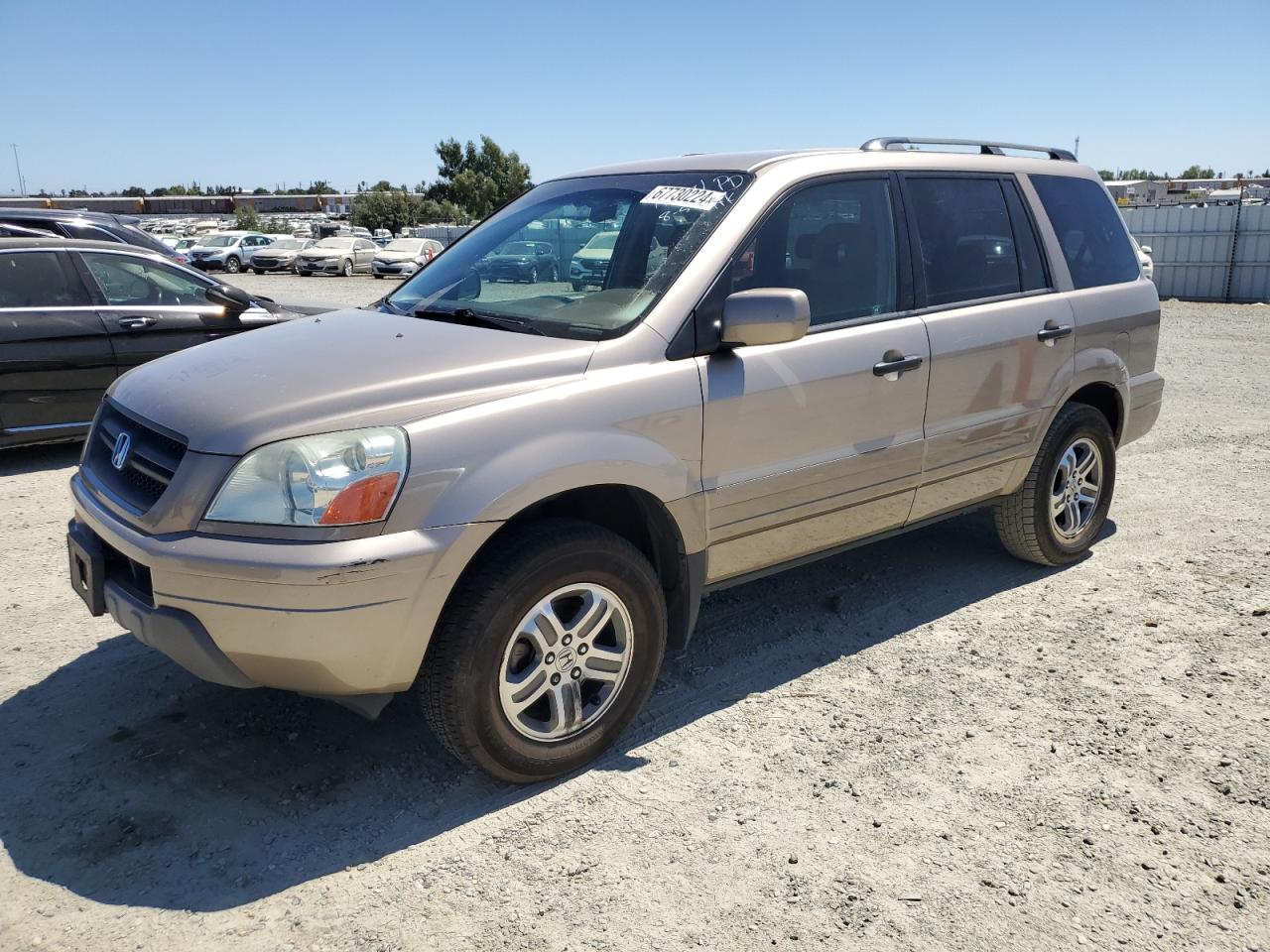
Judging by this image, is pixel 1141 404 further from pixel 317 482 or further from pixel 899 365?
pixel 317 482

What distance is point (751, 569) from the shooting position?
3.66 m

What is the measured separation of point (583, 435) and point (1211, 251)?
21912 millimetres

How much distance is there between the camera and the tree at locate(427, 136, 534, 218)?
66.8 m

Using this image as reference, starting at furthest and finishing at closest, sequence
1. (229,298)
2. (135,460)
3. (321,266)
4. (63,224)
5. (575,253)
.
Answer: (321,266), (63,224), (229,298), (575,253), (135,460)

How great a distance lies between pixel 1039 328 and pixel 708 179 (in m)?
1.79

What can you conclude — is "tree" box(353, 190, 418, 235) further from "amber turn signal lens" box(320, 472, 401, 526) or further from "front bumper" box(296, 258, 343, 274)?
"amber turn signal lens" box(320, 472, 401, 526)

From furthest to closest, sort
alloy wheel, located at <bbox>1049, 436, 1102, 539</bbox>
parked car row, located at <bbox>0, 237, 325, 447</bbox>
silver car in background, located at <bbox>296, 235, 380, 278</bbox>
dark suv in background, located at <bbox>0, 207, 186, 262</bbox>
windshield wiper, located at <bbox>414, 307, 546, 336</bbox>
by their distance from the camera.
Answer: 1. silver car in background, located at <bbox>296, 235, 380, 278</bbox>
2. dark suv in background, located at <bbox>0, 207, 186, 262</bbox>
3. parked car row, located at <bbox>0, 237, 325, 447</bbox>
4. alloy wheel, located at <bbox>1049, 436, 1102, 539</bbox>
5. windshield wiper, located at <bbox>414, 307, 546, 336</bbox>

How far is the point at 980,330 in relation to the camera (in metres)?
4.18

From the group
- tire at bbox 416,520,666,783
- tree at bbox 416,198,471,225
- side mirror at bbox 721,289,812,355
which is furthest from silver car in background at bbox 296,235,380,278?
tire at bbox 416,520,666,783

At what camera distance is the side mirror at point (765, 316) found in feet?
10.5

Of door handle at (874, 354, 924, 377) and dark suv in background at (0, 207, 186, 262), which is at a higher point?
dark suv in background at (0, 207, 186, 262)

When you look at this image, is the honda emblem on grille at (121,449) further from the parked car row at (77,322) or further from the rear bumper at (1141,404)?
the rear bumper at (1141,404)

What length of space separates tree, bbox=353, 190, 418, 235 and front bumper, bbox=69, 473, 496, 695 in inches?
2766

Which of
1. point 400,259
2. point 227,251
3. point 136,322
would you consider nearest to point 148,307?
point 136,322
